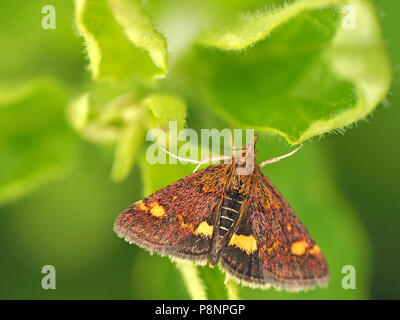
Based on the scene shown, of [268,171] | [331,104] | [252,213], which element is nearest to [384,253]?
[268,171]

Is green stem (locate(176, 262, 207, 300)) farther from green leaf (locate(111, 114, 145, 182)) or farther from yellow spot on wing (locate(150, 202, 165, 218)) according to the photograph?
green leaf (locate(111, 114, 145, 182))

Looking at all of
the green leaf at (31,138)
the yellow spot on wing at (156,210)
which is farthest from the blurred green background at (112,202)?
the yellow spot on wing at (156,210)

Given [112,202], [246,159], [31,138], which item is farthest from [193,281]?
[112,202]

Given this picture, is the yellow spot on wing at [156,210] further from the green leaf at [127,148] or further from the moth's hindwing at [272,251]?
the moth's hindwing at [272,251]

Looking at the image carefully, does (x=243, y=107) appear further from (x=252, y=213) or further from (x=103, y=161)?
(x=103, y=161)

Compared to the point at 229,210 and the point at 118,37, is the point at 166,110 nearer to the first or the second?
the point at 118,37

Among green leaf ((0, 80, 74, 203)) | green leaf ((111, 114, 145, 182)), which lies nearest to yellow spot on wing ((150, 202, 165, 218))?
green leaf ((111, 114, 145, 182))
